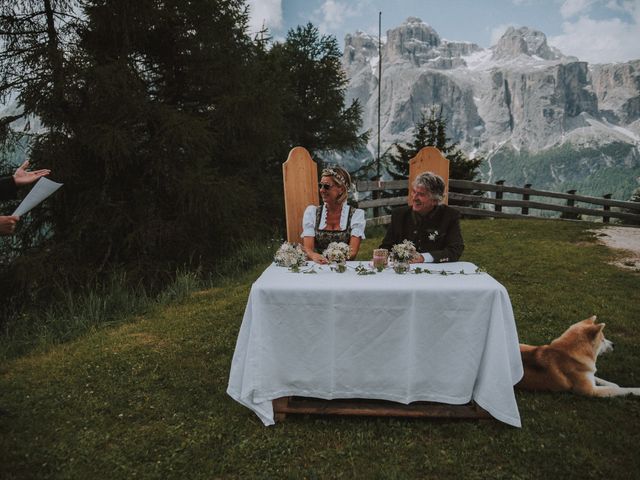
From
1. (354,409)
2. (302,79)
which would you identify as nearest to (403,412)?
(354,409)

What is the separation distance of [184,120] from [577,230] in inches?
352

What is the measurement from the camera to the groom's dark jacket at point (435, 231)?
343cm

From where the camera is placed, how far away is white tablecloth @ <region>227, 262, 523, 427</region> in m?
2.55

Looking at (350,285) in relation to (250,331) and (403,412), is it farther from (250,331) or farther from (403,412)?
(403,412)

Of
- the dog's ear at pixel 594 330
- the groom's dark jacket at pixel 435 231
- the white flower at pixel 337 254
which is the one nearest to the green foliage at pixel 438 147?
the groom's dark jacket at pixel 435 231

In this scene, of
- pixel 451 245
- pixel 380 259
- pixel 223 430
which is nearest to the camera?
pixel 223 430

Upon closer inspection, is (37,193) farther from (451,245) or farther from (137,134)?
(137,134)

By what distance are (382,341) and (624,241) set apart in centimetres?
827

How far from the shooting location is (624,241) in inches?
331

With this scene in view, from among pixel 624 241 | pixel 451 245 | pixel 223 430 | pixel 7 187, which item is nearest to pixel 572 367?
pixel 451 245

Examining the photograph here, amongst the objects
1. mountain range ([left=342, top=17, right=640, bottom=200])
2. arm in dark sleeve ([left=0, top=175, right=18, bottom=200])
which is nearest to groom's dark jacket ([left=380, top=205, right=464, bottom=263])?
arm in dark sleeve ([left=0, top=175, right=18, bottom=200])

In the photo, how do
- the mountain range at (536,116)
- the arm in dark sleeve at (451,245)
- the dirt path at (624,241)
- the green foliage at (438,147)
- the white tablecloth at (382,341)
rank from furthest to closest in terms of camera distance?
1. the mountain range at (536,116)
2. the green foliage at (438,147)
3. the dirt path at (624,241)
4. the arm in dark sleeve at (451,245)
5. the white tablecloth at (382,341)

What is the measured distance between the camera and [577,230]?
376 inches

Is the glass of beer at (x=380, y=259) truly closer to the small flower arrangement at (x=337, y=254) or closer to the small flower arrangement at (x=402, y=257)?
the small flower arrangement at (x=402, y=257)
